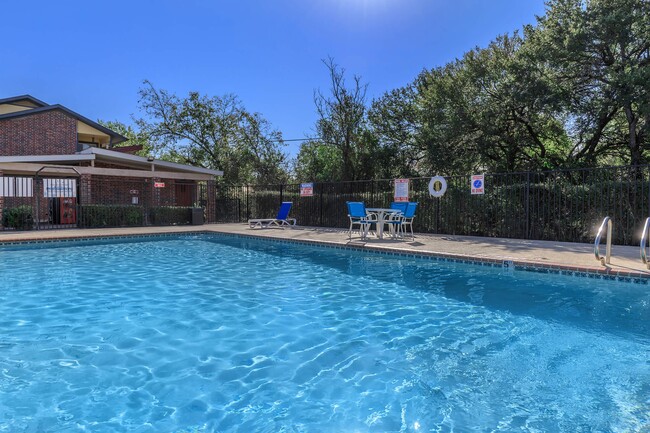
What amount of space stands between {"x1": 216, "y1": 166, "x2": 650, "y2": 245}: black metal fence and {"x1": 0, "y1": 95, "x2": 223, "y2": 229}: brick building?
7653 mm

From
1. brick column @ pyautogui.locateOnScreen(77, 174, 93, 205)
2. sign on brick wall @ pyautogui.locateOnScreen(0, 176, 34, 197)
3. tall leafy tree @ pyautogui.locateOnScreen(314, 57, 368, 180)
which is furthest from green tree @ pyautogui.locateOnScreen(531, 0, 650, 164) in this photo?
sign on brick wall @ pyautogui.locateOnScreen(0, 176, 34, 197)

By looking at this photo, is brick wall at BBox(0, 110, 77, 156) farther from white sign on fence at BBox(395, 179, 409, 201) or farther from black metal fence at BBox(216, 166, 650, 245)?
white sign on fence at BBox(395, 179, 409, 201)

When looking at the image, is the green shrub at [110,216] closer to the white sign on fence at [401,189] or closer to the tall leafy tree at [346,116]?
the tall leafy tree at [346,116]

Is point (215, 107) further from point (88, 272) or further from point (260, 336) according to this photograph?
point (260, 336)

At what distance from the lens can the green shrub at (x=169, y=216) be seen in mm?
15758

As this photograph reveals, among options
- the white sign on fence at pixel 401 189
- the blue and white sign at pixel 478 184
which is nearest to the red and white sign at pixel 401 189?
the white sign on fence at pixel 401 189

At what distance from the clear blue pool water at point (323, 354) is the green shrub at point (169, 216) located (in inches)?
374

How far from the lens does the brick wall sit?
17144 millimetres

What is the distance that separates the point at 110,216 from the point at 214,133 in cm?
1121

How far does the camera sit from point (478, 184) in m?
10.5

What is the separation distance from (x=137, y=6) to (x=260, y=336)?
1474cm

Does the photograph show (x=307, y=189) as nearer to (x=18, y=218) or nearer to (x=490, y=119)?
(x=490, y=119)

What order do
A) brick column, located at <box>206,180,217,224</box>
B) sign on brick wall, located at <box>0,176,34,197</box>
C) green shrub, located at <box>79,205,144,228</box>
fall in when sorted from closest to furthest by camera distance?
sign on brick wall, located at <box>0,176,34,197</box> < green shrub, located at <box>79,205,144,228</box> < brick column, located at <box>206,180,217,224</box>

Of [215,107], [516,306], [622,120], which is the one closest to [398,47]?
[622,120]
